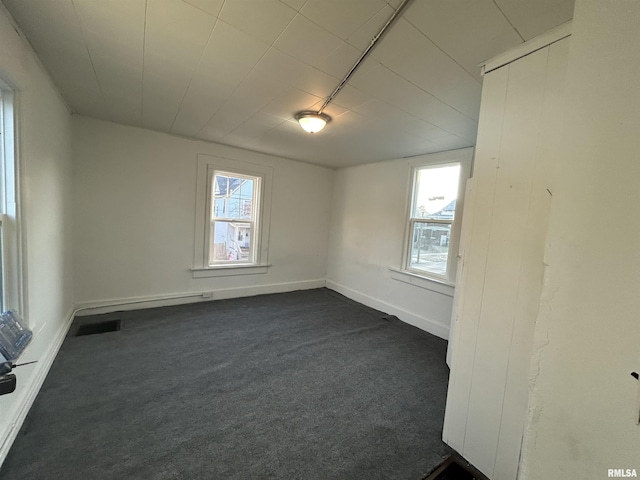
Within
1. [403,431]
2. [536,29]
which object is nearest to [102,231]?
[403,431]

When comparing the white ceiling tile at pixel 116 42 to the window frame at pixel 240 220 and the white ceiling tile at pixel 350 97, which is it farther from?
the window frame at pixel 240 220

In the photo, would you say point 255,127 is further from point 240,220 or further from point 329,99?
point 240,220

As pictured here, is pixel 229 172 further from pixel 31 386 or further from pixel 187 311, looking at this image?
pixel 31 386

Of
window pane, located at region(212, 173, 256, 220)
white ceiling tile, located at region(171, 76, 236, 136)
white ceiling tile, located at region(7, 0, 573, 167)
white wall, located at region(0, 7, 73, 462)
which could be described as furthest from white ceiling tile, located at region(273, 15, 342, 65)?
window pane, located at region(212, 173, 256, 220)

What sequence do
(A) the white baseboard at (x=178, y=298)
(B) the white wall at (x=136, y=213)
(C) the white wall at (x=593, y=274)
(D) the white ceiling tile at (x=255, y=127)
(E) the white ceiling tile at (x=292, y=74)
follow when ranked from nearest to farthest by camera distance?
(C) the white wall at (x=593, y=274)
(E) the white ceiling tile at (x=292, y=74)
(D) the white ceiling tile at (x=255, y=127)
(B) the white wall at (x=136, y=213)
(A) the white baseboard at (x=178, y=298)

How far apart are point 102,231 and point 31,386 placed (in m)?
1.91

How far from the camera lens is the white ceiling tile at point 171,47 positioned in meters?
1.33

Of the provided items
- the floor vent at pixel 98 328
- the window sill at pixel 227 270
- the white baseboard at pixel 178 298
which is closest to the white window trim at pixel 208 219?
the window sill at pixel 227 270

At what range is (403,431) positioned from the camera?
1.75 meters

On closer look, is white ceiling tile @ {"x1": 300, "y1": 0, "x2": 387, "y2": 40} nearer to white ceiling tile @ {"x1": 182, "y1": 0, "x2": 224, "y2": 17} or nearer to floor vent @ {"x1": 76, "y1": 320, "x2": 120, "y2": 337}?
white ceiling tile @ {"x1": 182, "y1": 0, "x2": 224, "y2": 17}

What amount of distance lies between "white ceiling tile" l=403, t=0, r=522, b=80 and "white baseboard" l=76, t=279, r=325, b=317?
386 centimetres

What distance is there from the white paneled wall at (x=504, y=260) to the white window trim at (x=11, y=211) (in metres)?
2.69

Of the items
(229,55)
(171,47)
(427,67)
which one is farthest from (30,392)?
(427,67)

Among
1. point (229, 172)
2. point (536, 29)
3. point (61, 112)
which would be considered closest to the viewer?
point (536, 29)
